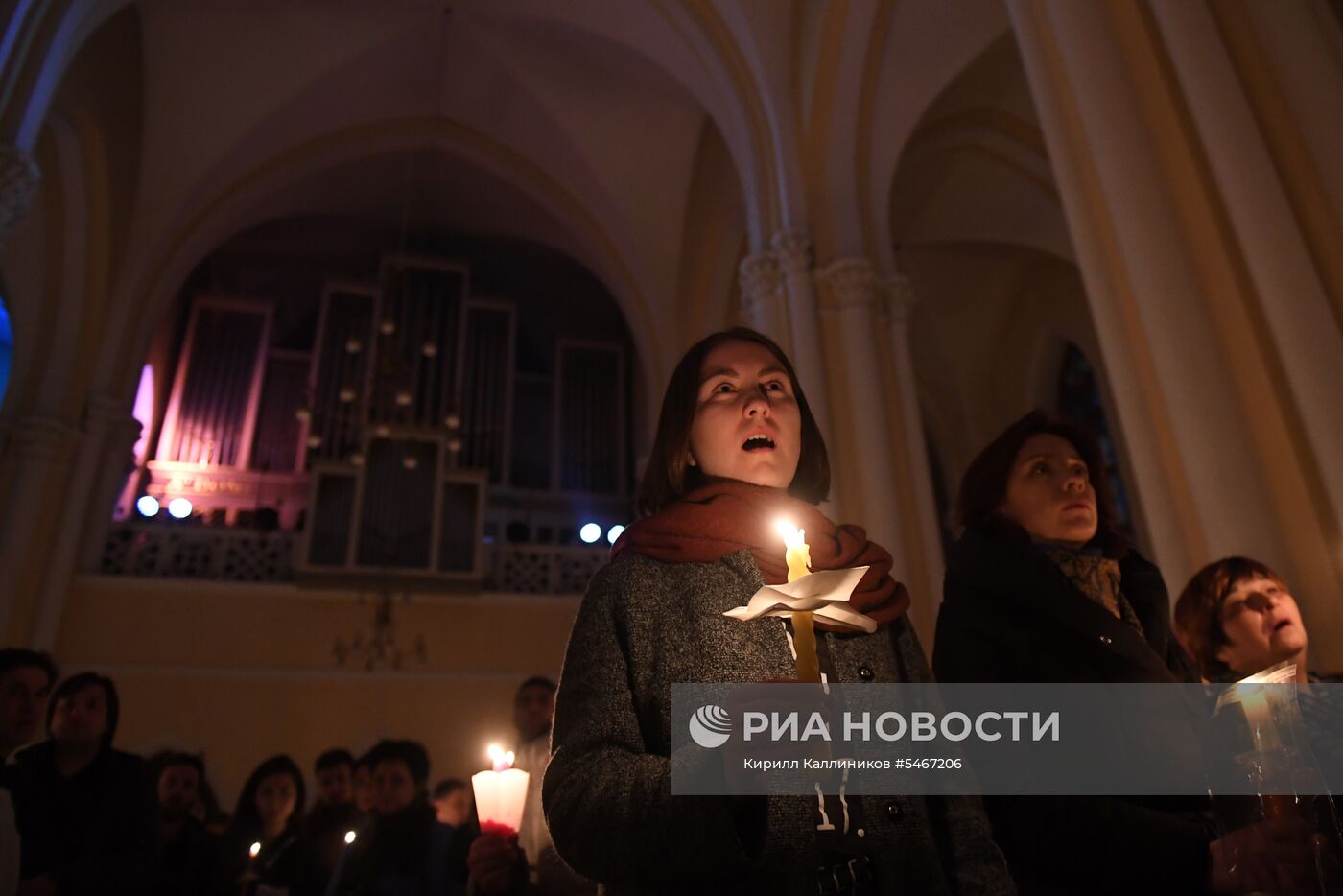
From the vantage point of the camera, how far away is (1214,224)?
2.70m

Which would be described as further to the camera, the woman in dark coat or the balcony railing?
the balcony railing

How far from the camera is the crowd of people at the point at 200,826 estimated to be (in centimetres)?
233

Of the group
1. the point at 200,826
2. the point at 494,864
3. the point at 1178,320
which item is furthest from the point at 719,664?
the point at 200,826

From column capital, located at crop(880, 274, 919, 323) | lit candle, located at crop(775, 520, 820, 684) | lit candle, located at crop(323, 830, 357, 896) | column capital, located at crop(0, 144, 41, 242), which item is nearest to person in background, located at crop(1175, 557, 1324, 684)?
lit candle, located at crop(775, 520, 820, 684)

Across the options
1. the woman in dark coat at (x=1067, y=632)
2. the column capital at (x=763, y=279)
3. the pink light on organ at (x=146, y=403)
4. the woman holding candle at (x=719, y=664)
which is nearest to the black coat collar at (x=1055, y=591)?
the woman in dark coat at (x=1067, y=632)

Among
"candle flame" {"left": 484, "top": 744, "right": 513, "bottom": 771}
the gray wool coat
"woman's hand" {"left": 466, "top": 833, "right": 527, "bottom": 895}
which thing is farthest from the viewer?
"candle flame" {"left": 484, "top": 744, "right": 513, "bottom": 771}

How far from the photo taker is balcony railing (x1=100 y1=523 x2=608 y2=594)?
833cm

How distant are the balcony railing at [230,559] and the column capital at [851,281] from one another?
3.93 m

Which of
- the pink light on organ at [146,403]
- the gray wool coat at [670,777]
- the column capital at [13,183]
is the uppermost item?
the pink light on organ at [146,403]

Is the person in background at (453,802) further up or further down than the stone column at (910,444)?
further down

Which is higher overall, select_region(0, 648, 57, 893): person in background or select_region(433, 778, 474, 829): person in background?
select_region(0, 648, 57, 893): person in background

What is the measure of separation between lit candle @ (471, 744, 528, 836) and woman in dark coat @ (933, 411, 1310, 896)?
774 millimetres

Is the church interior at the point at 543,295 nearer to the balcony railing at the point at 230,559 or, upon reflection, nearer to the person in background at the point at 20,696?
the balcony railing at the point at 230,559

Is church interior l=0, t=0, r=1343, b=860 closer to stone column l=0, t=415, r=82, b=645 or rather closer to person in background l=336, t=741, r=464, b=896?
stone column l=0, t=415, r=82, b=645
